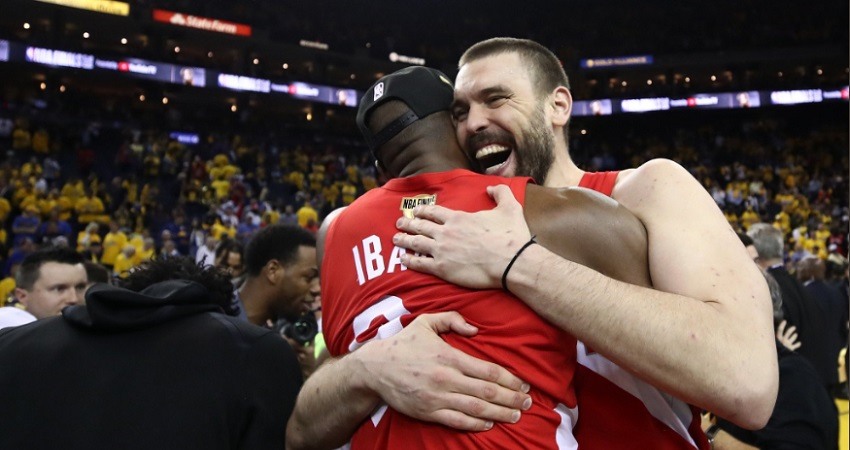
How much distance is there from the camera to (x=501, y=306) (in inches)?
65.1

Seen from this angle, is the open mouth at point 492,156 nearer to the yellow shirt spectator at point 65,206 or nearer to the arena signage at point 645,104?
the yellow shirt spectator at point 65,206

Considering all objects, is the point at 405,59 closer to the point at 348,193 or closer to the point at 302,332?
the point at 348,193

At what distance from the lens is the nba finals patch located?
5.90 feet

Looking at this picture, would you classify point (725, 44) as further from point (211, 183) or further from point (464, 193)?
point (464, 193)

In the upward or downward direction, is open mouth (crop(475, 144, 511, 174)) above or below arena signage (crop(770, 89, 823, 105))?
below

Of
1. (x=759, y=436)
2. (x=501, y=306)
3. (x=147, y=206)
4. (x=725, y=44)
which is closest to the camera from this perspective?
(x=501, y=306)

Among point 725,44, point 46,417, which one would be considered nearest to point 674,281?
point 46,417

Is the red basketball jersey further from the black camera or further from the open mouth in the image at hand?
the black camera

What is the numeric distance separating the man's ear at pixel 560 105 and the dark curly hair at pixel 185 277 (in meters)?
1.18

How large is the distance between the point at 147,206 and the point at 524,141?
16365 millimetres

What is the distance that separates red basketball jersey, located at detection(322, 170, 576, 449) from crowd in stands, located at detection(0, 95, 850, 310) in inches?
368

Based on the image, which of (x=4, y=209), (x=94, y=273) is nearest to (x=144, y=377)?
(x=94, y=273)

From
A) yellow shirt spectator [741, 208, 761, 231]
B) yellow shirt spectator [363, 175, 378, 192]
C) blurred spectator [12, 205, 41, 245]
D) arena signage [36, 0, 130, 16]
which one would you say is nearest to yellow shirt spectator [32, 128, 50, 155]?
arena signage [36, 0, 130, 16]

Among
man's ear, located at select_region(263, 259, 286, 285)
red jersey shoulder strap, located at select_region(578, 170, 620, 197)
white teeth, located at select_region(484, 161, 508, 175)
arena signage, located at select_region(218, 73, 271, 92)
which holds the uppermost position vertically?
arena signage, located at select_region(218, 73, 271, 92)
